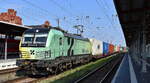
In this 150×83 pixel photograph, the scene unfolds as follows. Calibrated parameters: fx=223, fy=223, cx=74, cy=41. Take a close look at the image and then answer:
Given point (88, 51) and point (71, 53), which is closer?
point (71, 53)

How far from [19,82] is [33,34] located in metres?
3.68

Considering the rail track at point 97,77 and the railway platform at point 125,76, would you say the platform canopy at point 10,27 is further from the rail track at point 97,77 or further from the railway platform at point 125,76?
the railway platform at point 125,76

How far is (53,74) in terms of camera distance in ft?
54.6

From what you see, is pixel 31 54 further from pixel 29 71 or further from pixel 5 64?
pixel 5 64

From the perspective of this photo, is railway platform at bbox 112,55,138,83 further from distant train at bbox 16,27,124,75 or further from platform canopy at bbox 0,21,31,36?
platform canopy at bbox 0,21,31,36

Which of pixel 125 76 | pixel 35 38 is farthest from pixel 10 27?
pixel 125 76

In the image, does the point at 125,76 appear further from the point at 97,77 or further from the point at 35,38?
the point at 35,38

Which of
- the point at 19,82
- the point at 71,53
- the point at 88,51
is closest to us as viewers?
the point at 19,82

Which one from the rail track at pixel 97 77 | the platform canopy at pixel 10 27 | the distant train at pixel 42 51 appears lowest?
the rail track at pixel 97 77

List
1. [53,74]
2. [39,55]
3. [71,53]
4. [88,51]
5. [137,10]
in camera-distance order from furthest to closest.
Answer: [88,51] < [71,53] < [137,10] < [53,74] < [39,55]

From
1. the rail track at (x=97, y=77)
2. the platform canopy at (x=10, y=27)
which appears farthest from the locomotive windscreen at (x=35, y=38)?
the rail track at (x=97, y=77)

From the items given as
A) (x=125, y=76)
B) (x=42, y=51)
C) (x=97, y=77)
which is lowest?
(x=97, y=77)

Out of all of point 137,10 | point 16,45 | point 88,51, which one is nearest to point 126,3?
point 137,10

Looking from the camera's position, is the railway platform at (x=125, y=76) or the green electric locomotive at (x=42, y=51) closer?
the railway platform at (x=125, y=76)
